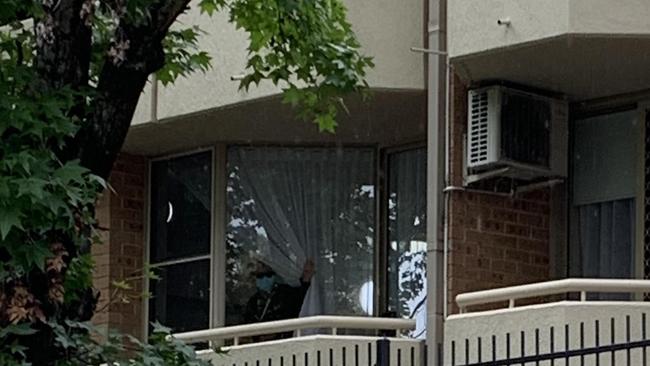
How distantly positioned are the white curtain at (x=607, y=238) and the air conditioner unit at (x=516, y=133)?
45 cm

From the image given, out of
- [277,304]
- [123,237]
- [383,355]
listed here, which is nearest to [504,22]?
[383,355]

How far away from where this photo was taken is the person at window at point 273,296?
1504cm

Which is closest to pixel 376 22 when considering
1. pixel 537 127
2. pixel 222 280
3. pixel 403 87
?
pixel 403 87

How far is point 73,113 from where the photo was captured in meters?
8.92

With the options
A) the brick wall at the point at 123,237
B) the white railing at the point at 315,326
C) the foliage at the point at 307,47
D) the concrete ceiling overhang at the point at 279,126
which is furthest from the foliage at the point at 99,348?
the brick wall at the point at 123,237

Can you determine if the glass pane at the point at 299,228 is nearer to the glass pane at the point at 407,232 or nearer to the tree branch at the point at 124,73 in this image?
the glass pane at the point at 407,232

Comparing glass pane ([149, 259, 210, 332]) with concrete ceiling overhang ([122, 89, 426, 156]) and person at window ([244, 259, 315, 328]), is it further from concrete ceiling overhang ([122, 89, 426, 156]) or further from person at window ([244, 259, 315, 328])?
concrete ceiling overhang ([122, 89, 426, 156])

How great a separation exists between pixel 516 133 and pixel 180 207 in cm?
395

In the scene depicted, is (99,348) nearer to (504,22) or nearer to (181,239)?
(504,22)

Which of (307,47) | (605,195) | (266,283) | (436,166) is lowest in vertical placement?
(266,283)

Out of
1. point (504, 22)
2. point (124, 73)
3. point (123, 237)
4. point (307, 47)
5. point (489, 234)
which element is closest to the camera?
point (124, 73)

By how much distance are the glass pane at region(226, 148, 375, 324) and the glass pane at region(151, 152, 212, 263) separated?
0.94 ft

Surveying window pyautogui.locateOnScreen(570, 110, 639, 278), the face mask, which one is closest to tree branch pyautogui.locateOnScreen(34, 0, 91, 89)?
window pyautogui.locateOnScreen(570, 110, 639, 278)

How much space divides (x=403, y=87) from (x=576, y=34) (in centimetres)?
185
